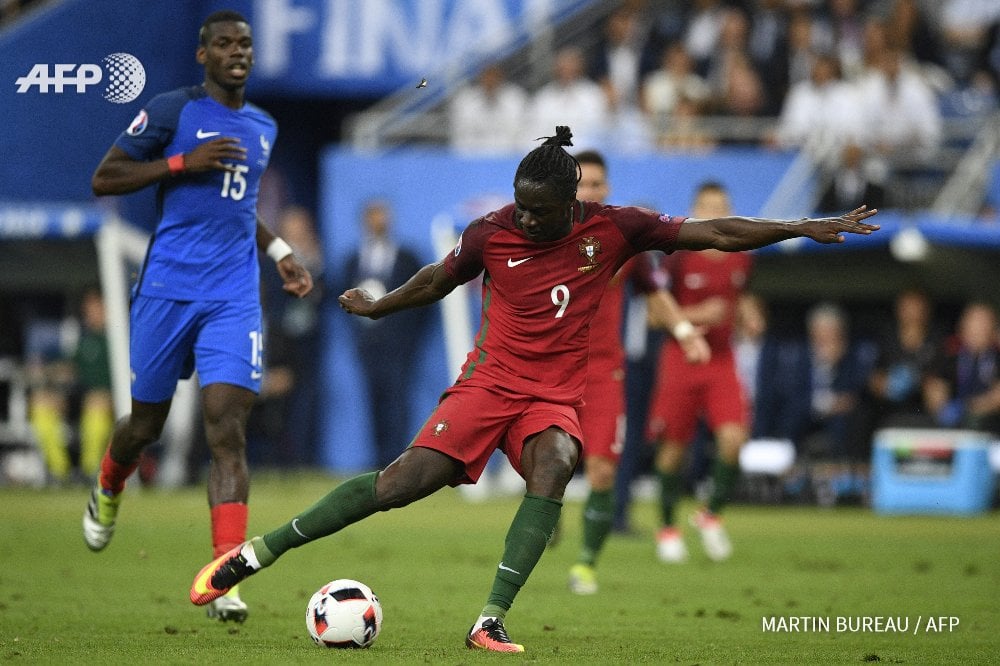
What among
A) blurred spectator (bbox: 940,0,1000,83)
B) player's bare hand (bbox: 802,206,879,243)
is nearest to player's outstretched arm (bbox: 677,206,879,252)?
player's bare hand (bbox: 802,206,879,243)

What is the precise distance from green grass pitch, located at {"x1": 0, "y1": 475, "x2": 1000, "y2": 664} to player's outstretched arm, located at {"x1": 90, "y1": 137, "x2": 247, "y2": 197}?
230cm

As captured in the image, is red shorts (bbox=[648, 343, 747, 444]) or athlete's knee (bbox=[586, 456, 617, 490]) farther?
red shorts (bbox=[648, 343, 747, 444])

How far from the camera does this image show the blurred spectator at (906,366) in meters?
19.3

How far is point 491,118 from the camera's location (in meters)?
22.5

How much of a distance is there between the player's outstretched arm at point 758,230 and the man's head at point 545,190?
0.63 meters

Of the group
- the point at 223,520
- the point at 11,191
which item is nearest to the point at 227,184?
the point at 223,520

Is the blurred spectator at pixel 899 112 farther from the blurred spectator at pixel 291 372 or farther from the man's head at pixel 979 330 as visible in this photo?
the blurred spectator at pixel 291 372

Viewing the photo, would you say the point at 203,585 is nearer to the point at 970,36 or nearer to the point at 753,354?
the point at 753,354

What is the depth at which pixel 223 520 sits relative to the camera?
8.83m

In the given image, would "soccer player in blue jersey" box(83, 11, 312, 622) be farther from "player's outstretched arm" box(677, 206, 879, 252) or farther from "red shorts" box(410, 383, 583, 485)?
"player's outstretched arm" box(677, 206, 879, 252)

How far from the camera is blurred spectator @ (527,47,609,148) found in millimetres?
21891

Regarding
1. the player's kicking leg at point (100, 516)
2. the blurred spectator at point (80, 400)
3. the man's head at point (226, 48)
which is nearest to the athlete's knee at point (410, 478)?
the man's head at point (226, 48)

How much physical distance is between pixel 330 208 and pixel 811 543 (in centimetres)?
1082

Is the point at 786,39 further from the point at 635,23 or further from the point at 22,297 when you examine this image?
the point at 22,297
